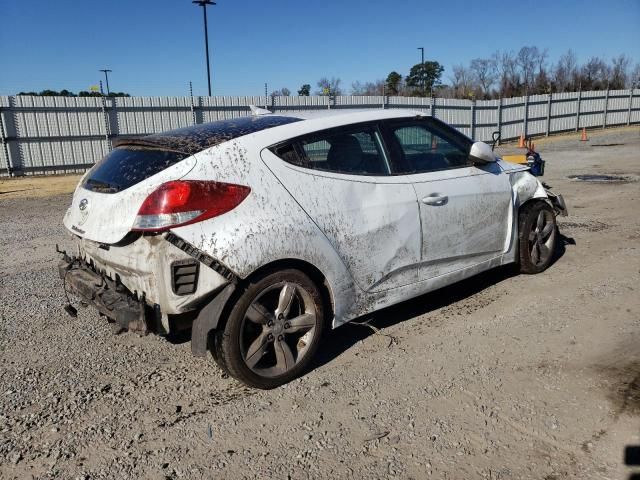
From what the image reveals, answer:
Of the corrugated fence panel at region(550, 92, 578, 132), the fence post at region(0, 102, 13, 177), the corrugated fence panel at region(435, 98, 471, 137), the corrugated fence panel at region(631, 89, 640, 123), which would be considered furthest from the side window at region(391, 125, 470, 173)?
the corrugated fence panel at region(631, 89, 640, 123)

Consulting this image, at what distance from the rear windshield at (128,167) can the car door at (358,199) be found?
24.2 inches

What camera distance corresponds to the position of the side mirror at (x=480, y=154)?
4.42m

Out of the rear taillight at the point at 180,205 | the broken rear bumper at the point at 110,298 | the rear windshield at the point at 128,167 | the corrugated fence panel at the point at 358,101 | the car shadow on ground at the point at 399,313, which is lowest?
the car shadow on ground at the point at 399,313

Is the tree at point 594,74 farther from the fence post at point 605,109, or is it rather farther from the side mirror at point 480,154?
the side mirror at point 480,154

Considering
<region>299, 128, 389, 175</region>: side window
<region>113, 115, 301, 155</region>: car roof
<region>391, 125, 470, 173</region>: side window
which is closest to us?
<region>113, 115, 301, 155</region>: car roof

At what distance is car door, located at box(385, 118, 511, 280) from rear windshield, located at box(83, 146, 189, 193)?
166 cm

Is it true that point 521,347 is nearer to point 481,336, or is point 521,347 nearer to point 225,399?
point 481,336

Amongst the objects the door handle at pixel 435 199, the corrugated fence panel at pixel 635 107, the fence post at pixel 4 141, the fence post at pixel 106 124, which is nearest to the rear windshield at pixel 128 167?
the door handle at pixel 435 199

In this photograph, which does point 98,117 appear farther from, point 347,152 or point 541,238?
point 347,152

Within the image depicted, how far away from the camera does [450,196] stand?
13.8 ft

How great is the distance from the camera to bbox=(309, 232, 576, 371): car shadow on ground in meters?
3.97

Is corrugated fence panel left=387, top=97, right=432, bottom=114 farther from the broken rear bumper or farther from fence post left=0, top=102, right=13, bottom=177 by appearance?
the broken rear bumper

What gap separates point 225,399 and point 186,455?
0.56 metres

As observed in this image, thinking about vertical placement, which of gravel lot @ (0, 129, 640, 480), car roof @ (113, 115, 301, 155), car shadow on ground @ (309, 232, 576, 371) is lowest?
car shadow on ground @ (309, 232, 576, 371)
